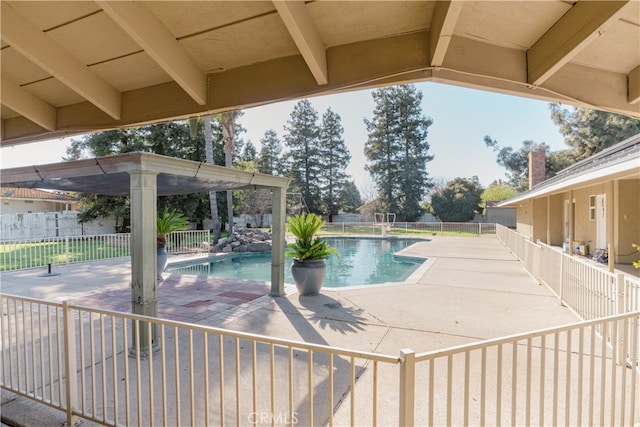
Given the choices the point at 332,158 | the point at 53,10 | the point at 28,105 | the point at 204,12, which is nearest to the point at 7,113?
the point at 28,105

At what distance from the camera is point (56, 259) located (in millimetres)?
11492

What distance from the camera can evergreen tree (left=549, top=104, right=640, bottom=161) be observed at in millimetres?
23453

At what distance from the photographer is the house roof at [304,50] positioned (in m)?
2.28

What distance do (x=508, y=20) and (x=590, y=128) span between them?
29619mm

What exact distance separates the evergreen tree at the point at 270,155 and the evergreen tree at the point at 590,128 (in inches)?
1083

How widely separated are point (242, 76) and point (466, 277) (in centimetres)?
734

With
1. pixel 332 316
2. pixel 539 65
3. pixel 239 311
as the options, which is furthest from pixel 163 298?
pixel 539 65

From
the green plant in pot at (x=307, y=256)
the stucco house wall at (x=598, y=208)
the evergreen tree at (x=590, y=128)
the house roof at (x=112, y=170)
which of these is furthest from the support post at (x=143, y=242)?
the evergreen tree at (x=590, y=128)

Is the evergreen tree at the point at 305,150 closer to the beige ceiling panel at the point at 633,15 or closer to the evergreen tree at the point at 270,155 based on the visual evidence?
the evergreen tree at the point at 270,155

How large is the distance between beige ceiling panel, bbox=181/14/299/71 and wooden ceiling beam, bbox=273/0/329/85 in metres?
0.24

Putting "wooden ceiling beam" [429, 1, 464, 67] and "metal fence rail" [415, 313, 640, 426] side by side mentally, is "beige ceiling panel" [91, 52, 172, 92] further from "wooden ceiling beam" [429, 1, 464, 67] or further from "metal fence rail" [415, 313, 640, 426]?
"metal fence rail" [415, 313, 640, 426]

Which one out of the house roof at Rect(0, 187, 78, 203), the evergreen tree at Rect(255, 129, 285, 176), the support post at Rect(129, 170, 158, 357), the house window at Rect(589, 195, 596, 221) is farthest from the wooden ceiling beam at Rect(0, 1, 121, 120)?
the evergreen tree at Rect(255, 129, 285, 176)

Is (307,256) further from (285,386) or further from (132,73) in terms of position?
(132,73)

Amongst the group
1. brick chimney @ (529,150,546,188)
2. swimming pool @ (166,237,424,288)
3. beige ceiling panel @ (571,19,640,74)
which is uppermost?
brick chimney @ (529,150,546,188)
